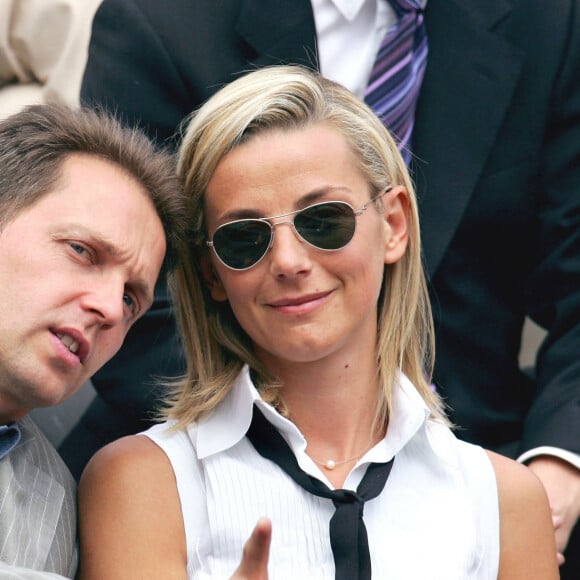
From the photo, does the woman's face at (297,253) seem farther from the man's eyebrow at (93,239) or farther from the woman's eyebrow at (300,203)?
the man's eyebrow at (93,239)

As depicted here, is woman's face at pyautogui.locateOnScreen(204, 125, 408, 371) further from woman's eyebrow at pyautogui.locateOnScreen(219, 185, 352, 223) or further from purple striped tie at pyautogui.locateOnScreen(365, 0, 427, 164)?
purple striped tie at pyautogui.locateOnScreen(365, 0, 427, 164)

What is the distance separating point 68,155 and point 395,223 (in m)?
0.73

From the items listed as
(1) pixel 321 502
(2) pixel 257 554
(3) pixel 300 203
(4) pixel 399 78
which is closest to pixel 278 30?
(4) pixel 399 78

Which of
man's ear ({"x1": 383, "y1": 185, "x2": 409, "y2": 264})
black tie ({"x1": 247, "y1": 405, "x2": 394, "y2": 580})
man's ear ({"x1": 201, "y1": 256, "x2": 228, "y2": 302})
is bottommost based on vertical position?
→ black tie ({"x1": 247, "y1": 405, "x2": 394, "y2": 580})

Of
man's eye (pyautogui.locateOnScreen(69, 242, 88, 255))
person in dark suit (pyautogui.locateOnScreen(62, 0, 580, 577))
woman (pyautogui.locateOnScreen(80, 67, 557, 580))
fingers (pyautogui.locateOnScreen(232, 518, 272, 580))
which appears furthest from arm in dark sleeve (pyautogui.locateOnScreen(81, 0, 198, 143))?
fingers (pyautogui.locateOnScreen(232, 518, 272, 580))

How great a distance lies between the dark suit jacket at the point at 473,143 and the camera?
3.30 m

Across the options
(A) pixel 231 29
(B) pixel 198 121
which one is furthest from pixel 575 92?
(B) pixel 198 121

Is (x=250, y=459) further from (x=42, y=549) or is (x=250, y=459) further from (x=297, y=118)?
(x=297, y=118)

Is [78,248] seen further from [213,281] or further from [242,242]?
[213,281]

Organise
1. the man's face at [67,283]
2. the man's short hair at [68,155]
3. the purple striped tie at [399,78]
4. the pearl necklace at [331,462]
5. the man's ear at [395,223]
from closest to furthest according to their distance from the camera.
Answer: the man's face at [67,283]
the man's short hair at [68,155]
the pearl necklace at [331,462]
the man's ear at [395,223]
the purple striped tie at [399,78]

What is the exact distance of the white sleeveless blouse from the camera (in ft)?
8.21

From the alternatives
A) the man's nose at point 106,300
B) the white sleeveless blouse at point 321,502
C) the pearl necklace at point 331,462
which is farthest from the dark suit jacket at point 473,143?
the man's nose at point 106,300

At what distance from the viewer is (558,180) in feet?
11.3

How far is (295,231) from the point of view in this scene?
255 cm
